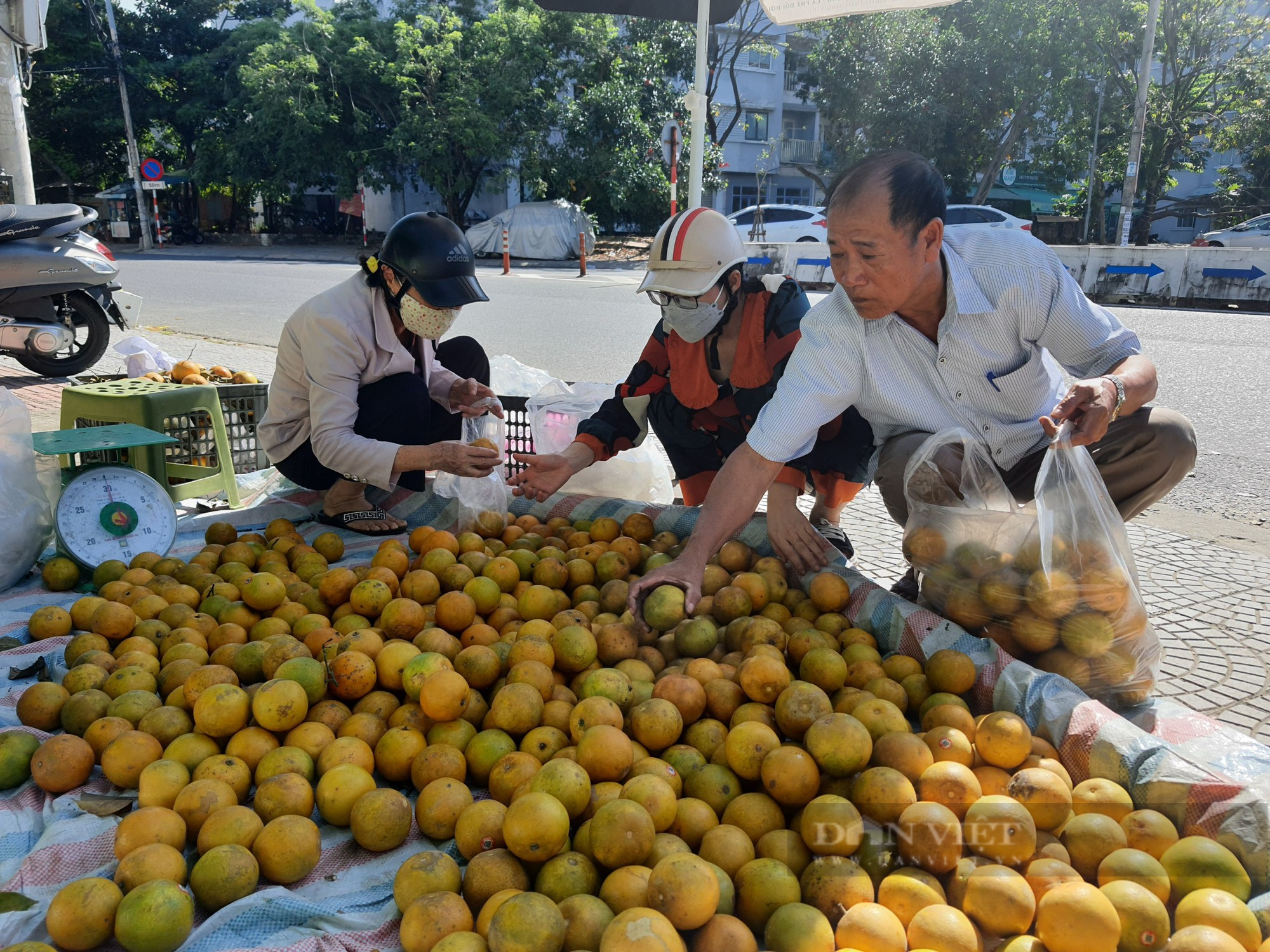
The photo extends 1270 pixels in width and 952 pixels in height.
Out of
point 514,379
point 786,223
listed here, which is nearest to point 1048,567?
point 514,379

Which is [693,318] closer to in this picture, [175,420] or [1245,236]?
[175,420]

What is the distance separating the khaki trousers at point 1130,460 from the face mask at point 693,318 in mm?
796

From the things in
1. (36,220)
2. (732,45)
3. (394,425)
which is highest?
(732,45)

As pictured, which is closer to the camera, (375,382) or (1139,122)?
(375,382)

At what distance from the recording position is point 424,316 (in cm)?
366

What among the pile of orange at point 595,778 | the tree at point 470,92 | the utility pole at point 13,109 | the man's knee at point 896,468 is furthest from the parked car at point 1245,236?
the pile of orange at point 595,778

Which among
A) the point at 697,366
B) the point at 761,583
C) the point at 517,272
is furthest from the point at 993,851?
the point at 517,272

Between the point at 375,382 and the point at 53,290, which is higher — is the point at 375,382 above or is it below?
below

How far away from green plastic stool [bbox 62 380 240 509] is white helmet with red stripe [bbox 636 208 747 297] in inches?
93.7

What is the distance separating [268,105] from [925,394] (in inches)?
1131

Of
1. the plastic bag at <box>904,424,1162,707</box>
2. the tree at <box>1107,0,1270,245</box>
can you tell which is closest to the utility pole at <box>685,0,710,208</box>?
the plastic bag at <box>904,424,1162,707</box>

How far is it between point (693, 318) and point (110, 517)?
2.38 m

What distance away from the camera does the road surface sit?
220 inches

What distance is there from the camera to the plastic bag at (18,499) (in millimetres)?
3154
